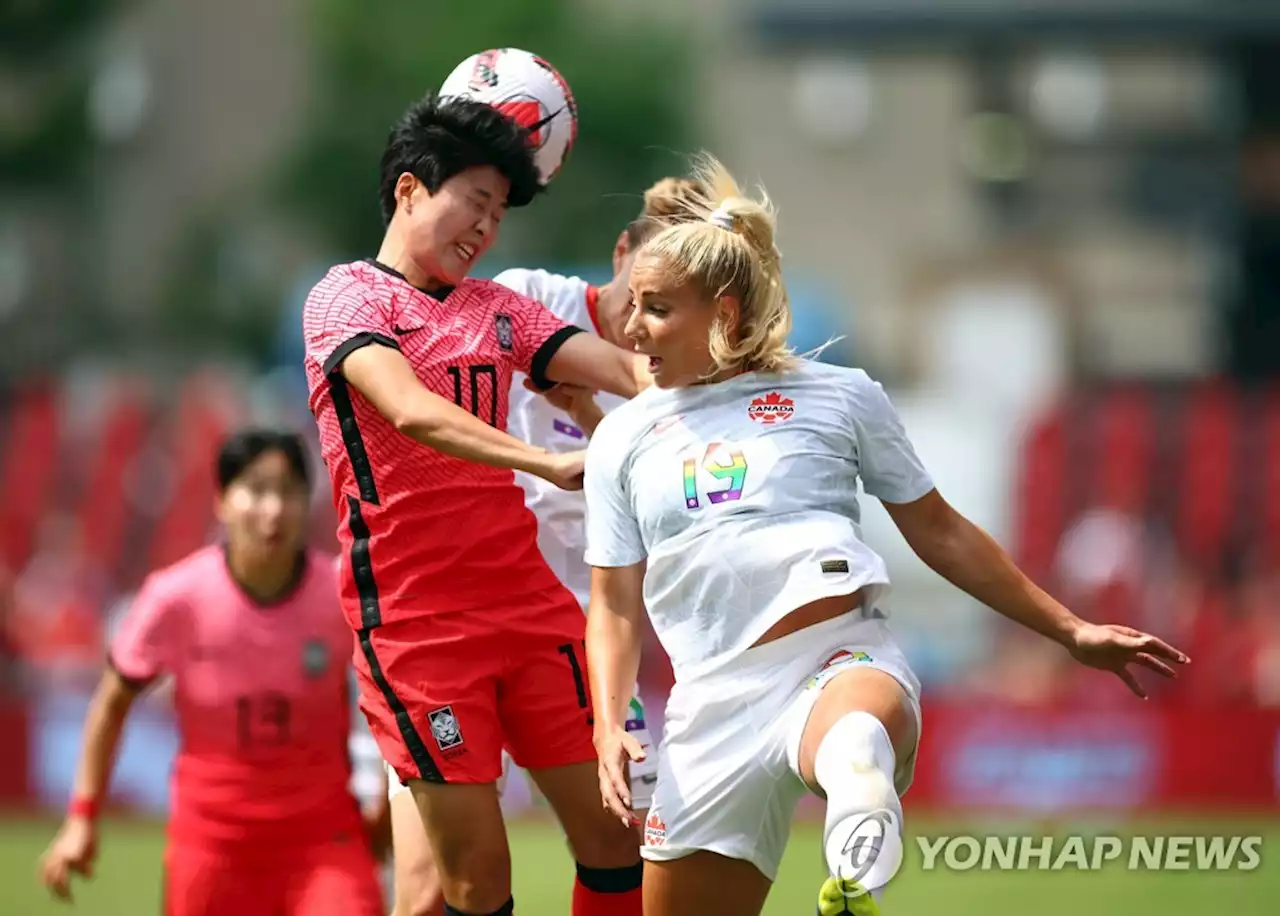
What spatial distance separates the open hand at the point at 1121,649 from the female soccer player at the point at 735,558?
13 millimetres

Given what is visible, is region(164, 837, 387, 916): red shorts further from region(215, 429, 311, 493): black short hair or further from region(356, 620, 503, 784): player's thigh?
region(215, 429, 311, 493): black short hair

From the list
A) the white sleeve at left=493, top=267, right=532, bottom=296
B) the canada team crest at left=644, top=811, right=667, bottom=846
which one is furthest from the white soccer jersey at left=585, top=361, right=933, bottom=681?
the white sleeve at left=493, top=267, right=532, bottom=296

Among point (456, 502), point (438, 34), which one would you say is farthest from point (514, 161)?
point (438, 34)

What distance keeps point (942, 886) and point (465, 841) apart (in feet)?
21.1

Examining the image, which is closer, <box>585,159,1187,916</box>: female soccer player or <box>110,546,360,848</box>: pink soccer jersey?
<box>585,159,1187,916</box>: female soccer player

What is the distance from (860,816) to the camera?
4523 mm

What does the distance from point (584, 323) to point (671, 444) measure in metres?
1.53

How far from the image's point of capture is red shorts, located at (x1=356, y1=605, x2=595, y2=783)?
548cm

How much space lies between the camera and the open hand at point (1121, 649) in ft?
17.2

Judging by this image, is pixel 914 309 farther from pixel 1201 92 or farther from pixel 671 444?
pixel 671 444

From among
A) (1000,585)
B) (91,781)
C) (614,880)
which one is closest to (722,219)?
(1000,585)

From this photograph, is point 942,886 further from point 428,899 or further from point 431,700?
point 431,700

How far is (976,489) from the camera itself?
21.0 metres

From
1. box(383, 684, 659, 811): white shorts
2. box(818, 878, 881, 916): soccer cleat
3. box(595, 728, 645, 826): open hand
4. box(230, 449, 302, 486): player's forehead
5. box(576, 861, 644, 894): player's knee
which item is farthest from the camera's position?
box(230, 449, 302, 486): player's forehead
